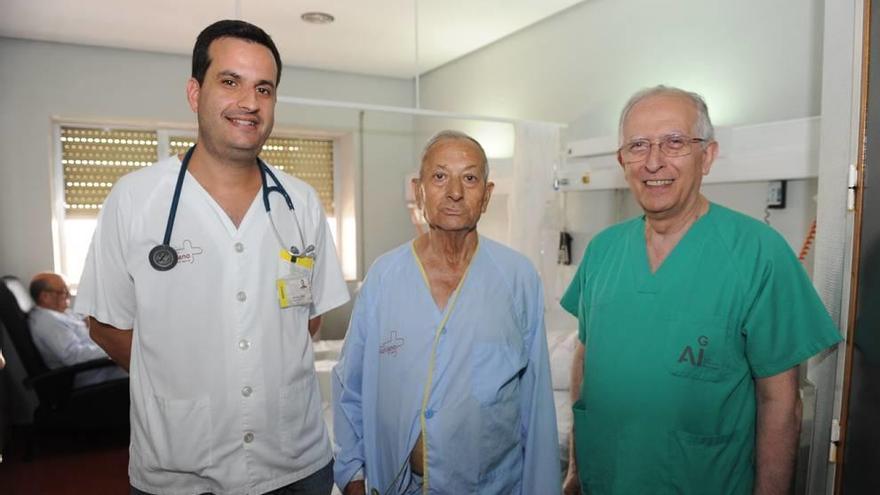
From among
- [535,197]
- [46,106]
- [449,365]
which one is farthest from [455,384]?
[46,106]

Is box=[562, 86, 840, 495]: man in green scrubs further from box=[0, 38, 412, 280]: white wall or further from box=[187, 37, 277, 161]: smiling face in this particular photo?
box=[0, 38, 412, 280]: white wall

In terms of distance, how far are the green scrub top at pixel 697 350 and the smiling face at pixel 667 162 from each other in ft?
0.31

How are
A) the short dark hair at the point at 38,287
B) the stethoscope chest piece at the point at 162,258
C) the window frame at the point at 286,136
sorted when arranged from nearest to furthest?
the stethoscope chest piece at the point at 162,258 → the short dark hair at the point at 38,287 → the window frame at the point at 286,136

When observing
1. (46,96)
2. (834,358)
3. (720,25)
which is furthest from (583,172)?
(46,96)

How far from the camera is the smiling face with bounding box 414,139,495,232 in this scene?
1454 millimetres

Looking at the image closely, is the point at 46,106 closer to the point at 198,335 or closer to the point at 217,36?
the point at 217,36

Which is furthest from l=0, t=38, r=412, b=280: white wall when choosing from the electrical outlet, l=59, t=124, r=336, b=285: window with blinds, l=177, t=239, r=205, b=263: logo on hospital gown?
the electrical outlet

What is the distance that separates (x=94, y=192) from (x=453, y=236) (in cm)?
457

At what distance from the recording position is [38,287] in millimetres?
4156

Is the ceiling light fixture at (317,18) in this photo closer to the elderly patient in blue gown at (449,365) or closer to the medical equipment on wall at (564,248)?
the medical equipment on wall at (564,248)

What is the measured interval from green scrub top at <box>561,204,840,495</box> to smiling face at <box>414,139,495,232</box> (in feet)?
1.38

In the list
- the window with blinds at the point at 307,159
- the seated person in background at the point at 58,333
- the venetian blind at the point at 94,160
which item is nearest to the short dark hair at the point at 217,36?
the seated person in background at the point at 58,333

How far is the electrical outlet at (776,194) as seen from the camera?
2555mm

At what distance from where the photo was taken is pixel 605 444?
1469 millimetres
